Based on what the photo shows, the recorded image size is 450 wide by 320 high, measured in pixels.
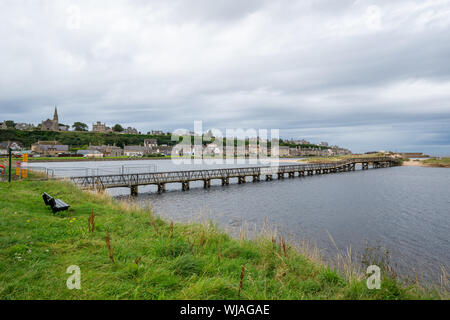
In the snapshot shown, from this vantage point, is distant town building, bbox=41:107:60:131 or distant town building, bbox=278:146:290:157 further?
distant town building, bbox=278:146:290:157

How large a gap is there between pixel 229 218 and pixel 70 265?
14.8m

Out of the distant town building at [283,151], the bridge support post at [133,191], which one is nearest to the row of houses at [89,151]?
the distant town building at [283,151]

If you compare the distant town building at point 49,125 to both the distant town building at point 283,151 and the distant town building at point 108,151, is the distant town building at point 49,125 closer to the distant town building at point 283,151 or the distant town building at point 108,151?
the distant town building at point 108,151

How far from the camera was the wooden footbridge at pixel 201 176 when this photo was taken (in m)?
28.4

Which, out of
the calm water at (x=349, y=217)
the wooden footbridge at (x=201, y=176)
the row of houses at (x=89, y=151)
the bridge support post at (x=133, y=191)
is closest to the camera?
the calm water at (x=349, y=217)

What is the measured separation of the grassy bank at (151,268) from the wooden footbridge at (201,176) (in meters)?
16.8

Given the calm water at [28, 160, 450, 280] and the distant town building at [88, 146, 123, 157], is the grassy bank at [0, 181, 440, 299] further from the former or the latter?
the distant town building at [88, 146, 123, 157]

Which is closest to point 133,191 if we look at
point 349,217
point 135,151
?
point 349,217

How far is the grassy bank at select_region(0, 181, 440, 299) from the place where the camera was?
14.6 ft

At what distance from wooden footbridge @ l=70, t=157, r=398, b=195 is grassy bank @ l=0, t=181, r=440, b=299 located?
55.1 feet

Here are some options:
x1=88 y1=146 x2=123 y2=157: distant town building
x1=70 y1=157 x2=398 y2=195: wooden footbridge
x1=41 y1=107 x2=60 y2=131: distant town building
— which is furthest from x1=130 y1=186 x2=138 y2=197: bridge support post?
x1=41 y1=107 x2=60 y2=131: distant town building

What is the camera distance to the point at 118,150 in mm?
131125
